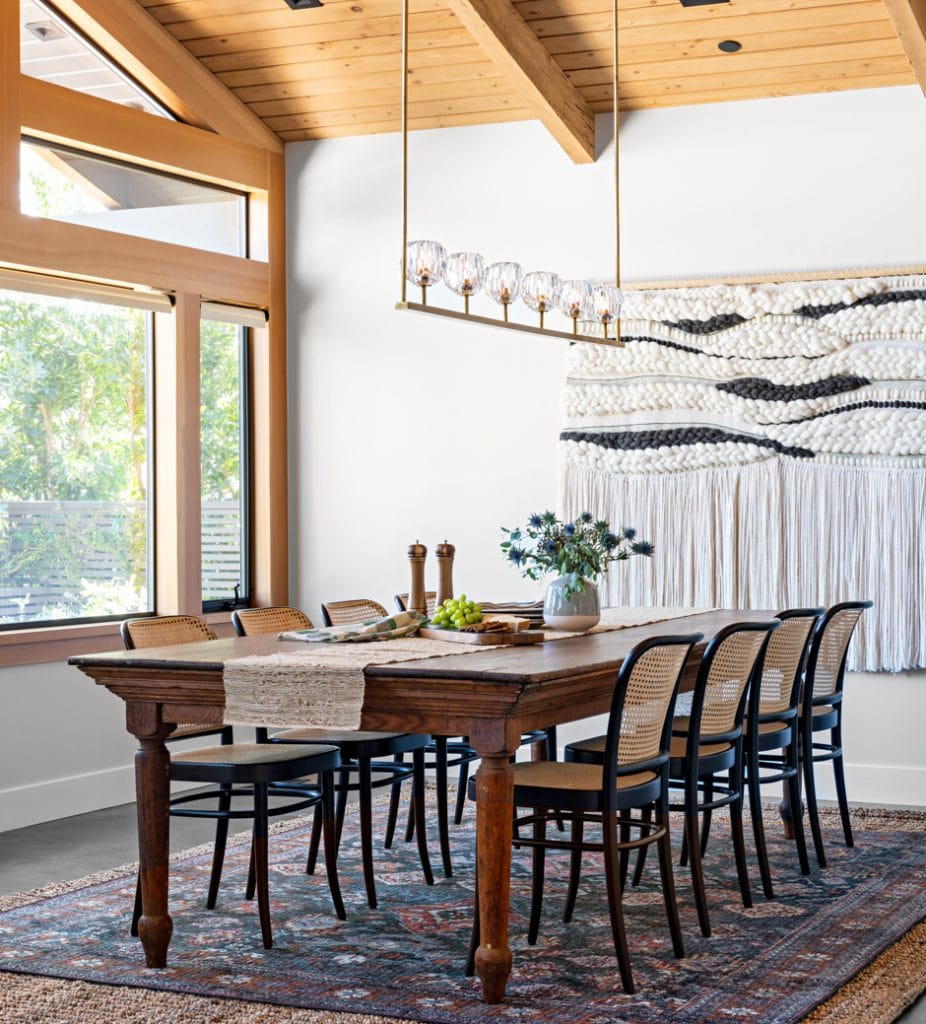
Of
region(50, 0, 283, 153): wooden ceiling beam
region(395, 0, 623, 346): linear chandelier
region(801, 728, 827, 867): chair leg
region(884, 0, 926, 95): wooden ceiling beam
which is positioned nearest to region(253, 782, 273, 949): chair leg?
region(395, 0, 623, 346): linear chandelier

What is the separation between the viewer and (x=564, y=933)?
4.05 metres

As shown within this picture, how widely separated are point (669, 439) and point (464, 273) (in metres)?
2.08

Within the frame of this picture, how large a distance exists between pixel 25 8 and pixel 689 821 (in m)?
4.19

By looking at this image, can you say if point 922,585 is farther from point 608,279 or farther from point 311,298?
point 311,298

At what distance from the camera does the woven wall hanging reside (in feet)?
19.7

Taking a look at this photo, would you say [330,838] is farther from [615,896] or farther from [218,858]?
[615,896]

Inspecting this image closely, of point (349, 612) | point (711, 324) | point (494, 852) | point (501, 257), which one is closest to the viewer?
point (494, 852)

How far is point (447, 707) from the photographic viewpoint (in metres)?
3.43

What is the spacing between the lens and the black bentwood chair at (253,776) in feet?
12.8

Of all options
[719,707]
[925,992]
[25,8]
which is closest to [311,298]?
[25,8]

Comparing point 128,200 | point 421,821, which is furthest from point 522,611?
point 128,200

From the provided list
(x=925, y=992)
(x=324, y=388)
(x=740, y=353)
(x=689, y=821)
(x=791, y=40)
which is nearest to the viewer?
(x=925, y=992)

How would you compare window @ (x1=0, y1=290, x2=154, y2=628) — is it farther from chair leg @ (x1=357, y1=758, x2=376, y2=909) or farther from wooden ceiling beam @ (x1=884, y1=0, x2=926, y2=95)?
wooden ceiling beam @ (x1=884, y1=0, x2=926, y2=95)

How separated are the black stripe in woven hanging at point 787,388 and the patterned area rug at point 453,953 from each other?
6.68ft
